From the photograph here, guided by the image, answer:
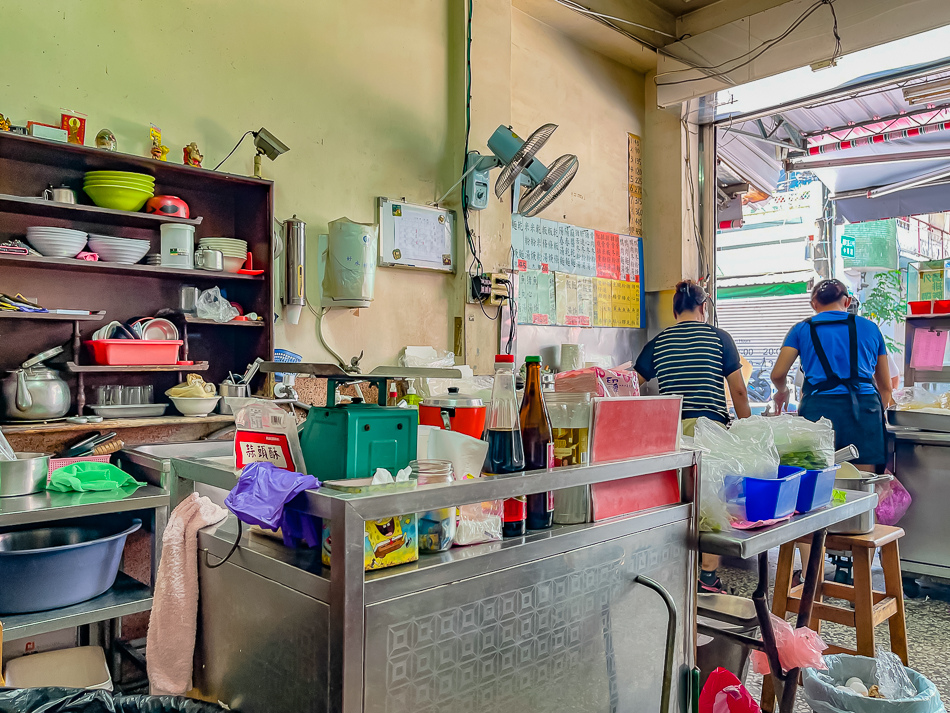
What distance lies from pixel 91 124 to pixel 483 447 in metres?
2.48

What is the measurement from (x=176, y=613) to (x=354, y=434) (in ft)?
1.88

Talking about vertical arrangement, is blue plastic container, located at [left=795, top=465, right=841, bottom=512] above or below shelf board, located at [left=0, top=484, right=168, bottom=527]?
above

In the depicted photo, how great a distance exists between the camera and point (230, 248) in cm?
292

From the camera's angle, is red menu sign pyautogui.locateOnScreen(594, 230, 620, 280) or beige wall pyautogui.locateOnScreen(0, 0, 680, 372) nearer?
beige wall pyautogui.locateOnScreen(0, 0, 680, 372)

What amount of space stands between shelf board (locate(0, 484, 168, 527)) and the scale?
4.22 feet

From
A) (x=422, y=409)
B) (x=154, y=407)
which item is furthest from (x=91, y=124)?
(x=422, y=409)

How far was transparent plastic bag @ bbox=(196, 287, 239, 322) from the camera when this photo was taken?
2.88 m

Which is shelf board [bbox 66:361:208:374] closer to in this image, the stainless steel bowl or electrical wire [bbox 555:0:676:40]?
the stainless steel bowl

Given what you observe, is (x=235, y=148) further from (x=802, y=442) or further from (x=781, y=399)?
(x=781, y=399)

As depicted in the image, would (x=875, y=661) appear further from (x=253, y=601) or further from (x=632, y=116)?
(x=632, y=116)

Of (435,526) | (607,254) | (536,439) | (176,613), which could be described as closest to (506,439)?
(536,439)

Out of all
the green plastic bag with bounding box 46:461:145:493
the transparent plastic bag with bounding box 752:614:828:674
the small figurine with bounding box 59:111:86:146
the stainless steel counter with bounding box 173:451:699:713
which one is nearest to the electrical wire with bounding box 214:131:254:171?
the small figurine with bounding box 59:111:86:146

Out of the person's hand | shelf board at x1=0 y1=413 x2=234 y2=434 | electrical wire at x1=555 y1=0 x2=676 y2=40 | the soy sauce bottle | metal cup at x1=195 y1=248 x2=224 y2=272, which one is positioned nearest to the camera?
the soy sauce bottle

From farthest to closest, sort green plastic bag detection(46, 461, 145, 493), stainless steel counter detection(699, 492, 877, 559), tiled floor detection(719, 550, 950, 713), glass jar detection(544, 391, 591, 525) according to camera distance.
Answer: tiled floor detection(719, 550, 950, 713), green plastic bag detection(46, 461, 145, 493), stainless steel counter detection(699, 492, 877, 559), glass jar detection(544, 391, 591, 525)
